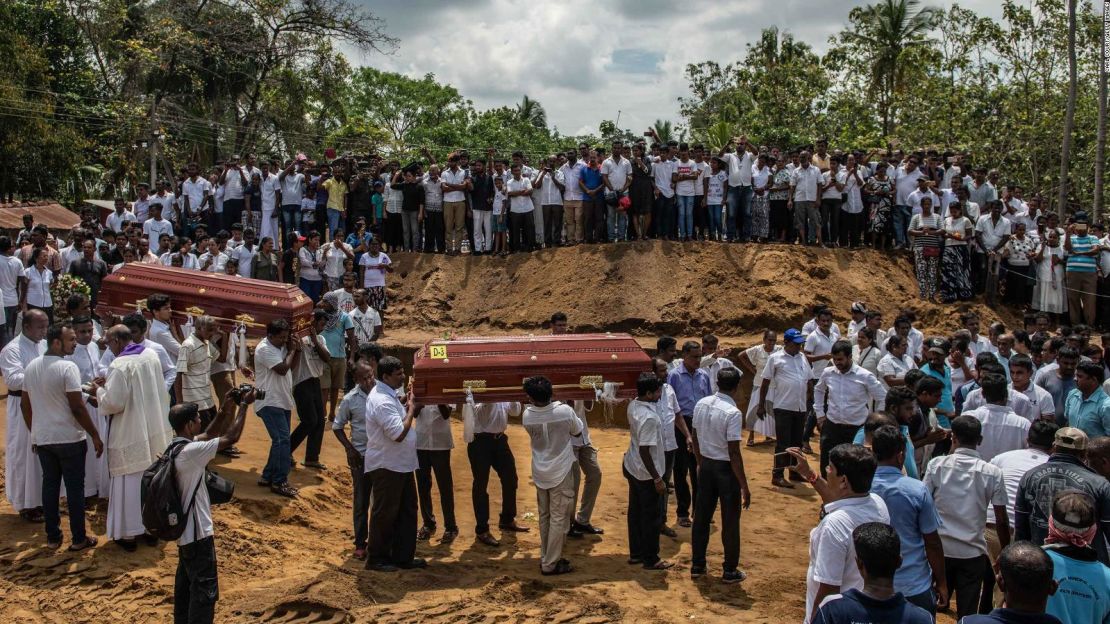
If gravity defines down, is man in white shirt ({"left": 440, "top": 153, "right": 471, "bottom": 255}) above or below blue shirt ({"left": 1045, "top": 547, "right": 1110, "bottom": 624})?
above

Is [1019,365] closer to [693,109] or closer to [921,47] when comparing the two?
[921,47]

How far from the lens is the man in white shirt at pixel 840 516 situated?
13.8 ft

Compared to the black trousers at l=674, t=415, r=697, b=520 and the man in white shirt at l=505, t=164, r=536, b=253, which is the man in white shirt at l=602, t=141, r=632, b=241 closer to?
the man in white shirt at l=505, t=164, r=536, b=253

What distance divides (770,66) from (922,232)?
16.1m

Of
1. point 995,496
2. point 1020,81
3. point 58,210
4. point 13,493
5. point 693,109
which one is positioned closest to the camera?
point 995,496

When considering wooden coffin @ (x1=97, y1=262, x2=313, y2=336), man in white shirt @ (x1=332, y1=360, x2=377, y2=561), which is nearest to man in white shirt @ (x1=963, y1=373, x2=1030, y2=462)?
man in white shirt @ (x1=332, y1=360, x2=377, y2=561)

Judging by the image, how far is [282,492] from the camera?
8516 millimetres

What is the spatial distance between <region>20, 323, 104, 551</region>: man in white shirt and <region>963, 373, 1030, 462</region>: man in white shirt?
20.8 ft

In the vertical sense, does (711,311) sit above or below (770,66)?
below

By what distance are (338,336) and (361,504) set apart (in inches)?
138

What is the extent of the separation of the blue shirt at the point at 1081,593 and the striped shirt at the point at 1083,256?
10759mm

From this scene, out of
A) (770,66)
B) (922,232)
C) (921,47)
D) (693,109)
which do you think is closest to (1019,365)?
(922,232)

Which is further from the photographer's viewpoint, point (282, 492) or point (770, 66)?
point (770, 66)

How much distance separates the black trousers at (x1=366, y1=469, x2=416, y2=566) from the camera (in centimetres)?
702
